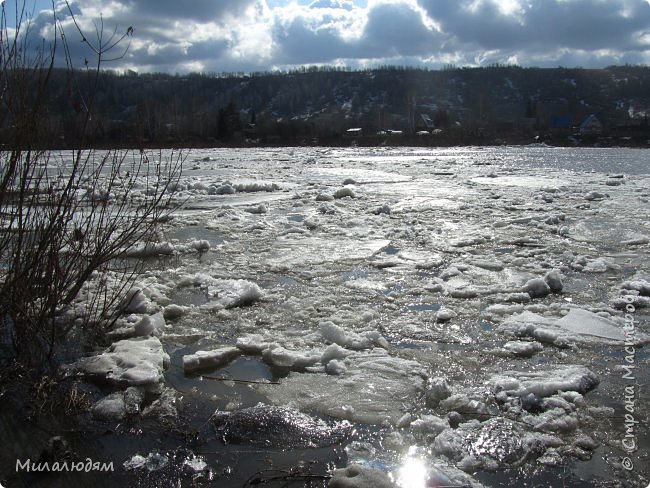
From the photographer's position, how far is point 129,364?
9.84 feet

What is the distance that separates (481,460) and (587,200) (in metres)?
9.66

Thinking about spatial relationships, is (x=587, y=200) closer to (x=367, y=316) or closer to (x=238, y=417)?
(x=367, y=316)

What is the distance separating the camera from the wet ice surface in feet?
7.54

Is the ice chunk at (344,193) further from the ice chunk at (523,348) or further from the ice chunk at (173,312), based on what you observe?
the ice chunk at (523,348)

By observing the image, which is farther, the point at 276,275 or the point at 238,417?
the point at 276,275

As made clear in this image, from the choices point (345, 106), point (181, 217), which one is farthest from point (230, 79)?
point (181, 217)

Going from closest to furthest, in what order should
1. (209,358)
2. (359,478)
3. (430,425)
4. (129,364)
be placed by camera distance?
(359,478) < (430,425) < (129,364) < (209,358)

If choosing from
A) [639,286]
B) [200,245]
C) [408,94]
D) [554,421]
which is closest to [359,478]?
[554,421]

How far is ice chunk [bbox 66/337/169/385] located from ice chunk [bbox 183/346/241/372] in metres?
0.15

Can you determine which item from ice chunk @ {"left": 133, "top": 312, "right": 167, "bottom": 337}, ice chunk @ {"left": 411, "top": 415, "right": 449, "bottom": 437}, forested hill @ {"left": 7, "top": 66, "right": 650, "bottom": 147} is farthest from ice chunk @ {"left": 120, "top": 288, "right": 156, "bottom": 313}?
forested hill @ {"left": 7, "top": 66, "right": 650, "bottom": 147}

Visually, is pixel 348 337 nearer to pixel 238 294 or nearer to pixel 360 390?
pixel 360 390

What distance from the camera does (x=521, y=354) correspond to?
3223mm

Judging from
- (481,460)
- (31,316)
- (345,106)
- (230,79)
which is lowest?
(481,460)

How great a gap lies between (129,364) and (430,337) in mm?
2059
